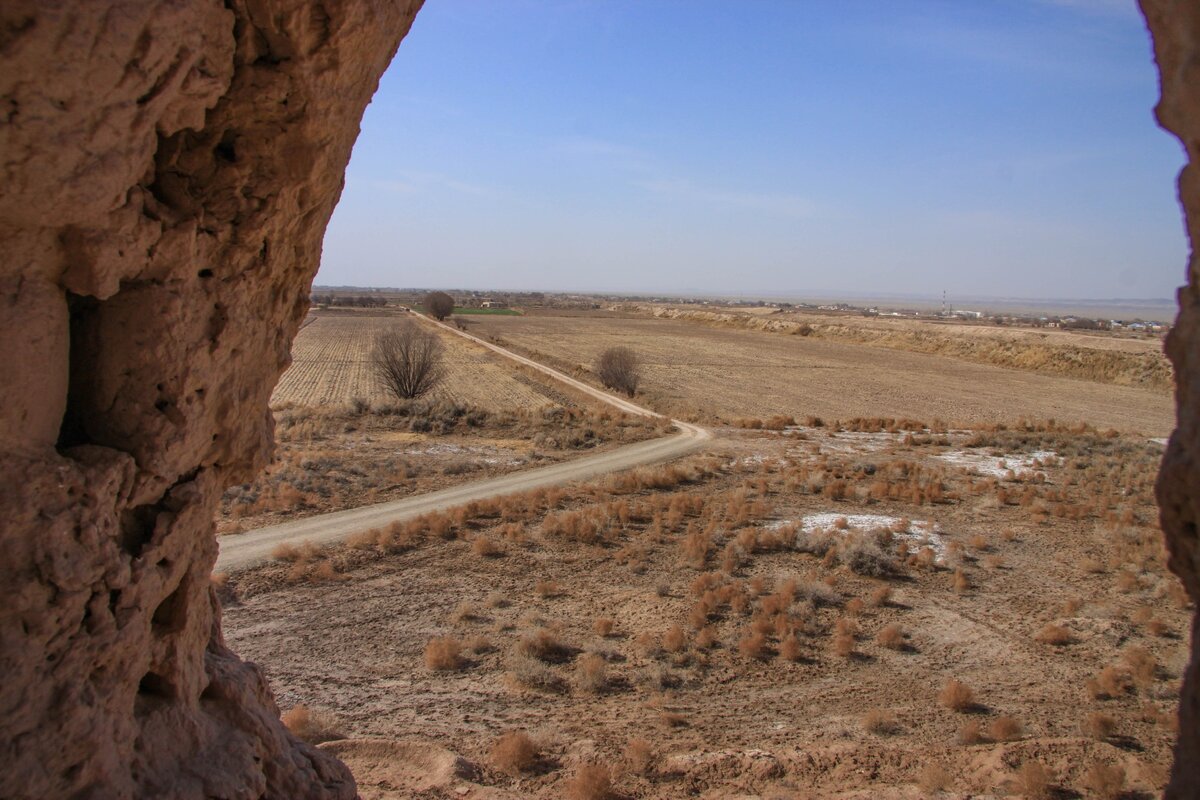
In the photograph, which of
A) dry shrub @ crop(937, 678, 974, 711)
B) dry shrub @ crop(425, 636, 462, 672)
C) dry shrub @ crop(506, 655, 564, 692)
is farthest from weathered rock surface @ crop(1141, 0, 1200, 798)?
dry shrub @ crop(425, 636, 462, 672)

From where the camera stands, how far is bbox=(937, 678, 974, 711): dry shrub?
11.2 metres

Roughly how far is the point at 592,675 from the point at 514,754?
2.91 metres

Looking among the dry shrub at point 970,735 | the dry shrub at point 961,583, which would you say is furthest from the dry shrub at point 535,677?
the dry shrub at point 961,583

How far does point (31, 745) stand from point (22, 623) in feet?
1.86

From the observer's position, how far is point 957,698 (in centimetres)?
1124

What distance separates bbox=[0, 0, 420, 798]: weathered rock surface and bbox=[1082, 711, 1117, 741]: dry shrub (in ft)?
30.9

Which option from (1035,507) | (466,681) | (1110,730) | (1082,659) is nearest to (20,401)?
(466,681)

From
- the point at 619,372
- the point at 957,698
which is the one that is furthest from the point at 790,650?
the point at 619,372

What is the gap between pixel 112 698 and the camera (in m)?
4.32

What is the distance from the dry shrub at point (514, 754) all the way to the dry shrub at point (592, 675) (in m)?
2.39

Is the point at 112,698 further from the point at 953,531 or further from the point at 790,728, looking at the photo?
the point at 953,531

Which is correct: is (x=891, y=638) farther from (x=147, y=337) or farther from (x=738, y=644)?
(x=147, y=337)

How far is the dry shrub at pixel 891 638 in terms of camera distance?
13.7 m

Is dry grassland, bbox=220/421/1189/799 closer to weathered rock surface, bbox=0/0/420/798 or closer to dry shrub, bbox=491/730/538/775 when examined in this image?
dry shrub, bbox=491/730/538/775
